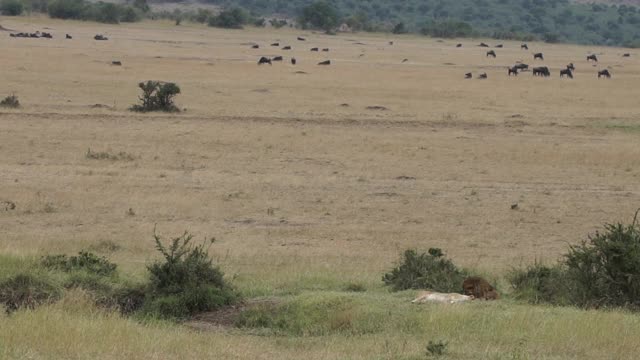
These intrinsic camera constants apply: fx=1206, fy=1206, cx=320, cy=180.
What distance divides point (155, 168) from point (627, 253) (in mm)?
12248

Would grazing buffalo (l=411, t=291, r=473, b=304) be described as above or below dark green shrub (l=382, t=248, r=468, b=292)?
above

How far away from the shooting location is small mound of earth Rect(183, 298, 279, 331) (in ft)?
33.8

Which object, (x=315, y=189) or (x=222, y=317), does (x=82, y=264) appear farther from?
(x=315, y=189)

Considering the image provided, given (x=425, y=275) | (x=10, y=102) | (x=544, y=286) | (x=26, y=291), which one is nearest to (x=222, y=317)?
(x=26, y=291)

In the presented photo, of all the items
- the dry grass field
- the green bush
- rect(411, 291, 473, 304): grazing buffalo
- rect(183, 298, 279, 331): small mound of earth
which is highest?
rect(411, 291, 473, 304): grazing buffalo

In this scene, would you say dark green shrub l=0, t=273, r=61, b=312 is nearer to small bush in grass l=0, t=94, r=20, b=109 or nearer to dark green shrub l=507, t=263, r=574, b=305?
dark green shrub l=507, t=263, r=574, b=305

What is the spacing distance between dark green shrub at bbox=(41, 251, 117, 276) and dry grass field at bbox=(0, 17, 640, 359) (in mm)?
808

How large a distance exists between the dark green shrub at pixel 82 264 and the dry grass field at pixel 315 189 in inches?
31.8

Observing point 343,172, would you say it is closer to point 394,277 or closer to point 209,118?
point 209,118

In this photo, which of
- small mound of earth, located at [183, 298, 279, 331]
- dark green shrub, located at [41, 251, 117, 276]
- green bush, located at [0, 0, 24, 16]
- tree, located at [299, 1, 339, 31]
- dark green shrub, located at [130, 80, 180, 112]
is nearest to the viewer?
small mound of earth, located at [183, 298, 279, 331]

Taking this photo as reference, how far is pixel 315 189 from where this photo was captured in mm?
20125

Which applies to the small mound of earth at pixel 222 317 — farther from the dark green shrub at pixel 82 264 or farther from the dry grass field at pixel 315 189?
the dark green shrub at pixel 82 264

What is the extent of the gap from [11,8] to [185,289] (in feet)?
265

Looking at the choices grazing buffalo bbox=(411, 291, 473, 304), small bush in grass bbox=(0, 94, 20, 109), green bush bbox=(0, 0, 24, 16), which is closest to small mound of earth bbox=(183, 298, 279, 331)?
grazing buffalo bbox=(411, 291, 473, 304)
